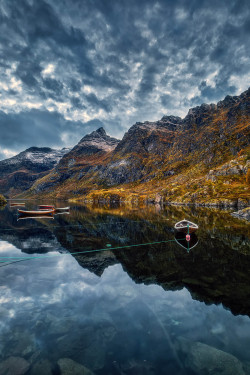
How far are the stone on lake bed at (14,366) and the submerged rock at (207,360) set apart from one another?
→ 8.32 m

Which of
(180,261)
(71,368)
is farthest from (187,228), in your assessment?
(71,368)

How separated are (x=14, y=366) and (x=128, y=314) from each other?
7.53 meters

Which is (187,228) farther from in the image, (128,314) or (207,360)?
(207,360)

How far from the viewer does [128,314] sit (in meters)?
13.6

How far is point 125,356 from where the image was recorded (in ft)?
31.9

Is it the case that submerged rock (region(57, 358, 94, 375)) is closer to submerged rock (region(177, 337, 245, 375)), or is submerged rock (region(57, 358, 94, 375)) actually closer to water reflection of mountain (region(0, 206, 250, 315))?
submerged rock (region(177, 337, 245, 375))

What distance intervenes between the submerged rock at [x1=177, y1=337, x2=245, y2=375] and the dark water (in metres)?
0.05

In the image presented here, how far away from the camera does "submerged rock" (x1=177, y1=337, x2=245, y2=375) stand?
881cm

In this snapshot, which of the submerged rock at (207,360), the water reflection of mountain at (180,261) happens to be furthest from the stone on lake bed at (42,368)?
the water reflection of mountain at (180,261)

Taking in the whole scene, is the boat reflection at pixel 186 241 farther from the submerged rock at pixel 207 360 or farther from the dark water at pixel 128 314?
the submerged rock at pixel 207 360

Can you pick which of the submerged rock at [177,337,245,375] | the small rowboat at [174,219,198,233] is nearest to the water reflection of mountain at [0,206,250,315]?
the small rowboat at [174,219,198,233]

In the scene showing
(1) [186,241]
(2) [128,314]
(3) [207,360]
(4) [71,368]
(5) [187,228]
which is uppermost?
(5) [187,228]

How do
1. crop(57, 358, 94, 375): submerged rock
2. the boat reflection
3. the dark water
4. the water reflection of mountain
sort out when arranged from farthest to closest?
1. the boat reflection
2. the water reflection of mountain
3. the dark water
4. crop(57, 358, 94, 375): submerged rock

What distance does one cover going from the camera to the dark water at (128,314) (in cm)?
946
